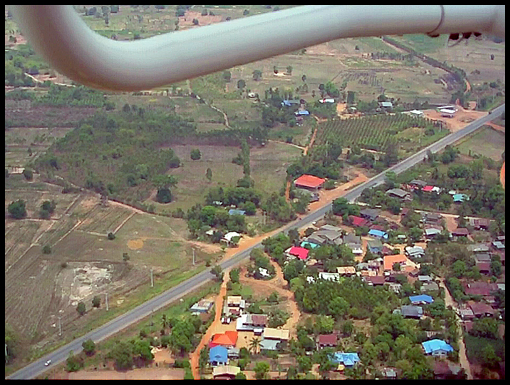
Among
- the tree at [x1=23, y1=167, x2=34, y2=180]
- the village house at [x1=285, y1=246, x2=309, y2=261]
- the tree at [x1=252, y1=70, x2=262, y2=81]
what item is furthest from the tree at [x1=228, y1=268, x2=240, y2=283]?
the tree at [x1=252, y1=70, x2=262, y2=81]

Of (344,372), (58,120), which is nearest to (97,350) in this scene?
(344,372)

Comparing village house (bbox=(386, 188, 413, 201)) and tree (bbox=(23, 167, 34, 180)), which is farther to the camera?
tree (bbox=(23, 167, 34, 180))

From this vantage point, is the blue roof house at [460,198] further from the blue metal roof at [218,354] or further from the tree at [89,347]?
the tree at [89,347]

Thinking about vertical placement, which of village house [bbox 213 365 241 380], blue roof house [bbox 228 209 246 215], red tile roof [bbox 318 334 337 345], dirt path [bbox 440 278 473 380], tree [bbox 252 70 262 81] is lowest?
dirt path [bbox 440 278 473 380]

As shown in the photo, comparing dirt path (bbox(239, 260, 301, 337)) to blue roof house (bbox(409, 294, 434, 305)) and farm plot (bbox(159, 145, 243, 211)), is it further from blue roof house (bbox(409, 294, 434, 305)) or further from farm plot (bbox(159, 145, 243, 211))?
farm plot (bbox(159, 145, 243, 211))

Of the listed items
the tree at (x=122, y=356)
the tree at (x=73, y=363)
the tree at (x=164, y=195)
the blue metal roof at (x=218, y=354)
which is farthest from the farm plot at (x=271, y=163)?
the tree at (x=73, y=363)

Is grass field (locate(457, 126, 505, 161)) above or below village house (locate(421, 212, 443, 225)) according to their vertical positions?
above

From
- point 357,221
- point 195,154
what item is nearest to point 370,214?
point 357,221
